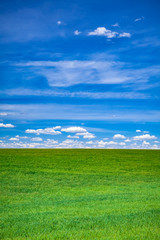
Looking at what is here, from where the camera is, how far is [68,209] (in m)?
8.70

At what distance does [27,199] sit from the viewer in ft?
35.8

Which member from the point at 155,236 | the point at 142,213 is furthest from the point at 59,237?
the point at 142,213

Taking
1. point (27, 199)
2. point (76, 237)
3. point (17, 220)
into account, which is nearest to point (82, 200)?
point (27, 199)

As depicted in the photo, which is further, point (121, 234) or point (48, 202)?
point (48, 202)

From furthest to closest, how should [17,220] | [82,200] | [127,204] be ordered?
[82,200] → [127,204] → [17,220]

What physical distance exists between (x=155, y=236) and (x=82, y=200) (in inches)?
183

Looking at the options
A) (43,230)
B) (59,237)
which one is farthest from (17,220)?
(59,237)

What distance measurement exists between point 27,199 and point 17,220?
11.8 ft

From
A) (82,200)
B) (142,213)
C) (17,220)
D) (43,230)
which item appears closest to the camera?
(43,230)

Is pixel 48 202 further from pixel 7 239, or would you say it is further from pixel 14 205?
pixel 7 239

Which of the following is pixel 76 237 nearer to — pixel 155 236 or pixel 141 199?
pixel 155 236

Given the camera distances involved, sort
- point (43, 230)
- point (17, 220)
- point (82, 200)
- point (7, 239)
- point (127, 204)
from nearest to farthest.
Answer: point (7, 239), point (43, 230), point (17, 220), point (127, 204), point (82, 200)

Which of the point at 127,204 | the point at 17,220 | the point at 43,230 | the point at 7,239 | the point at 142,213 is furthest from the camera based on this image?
the point at 127,204

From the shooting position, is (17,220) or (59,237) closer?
(59,237)
